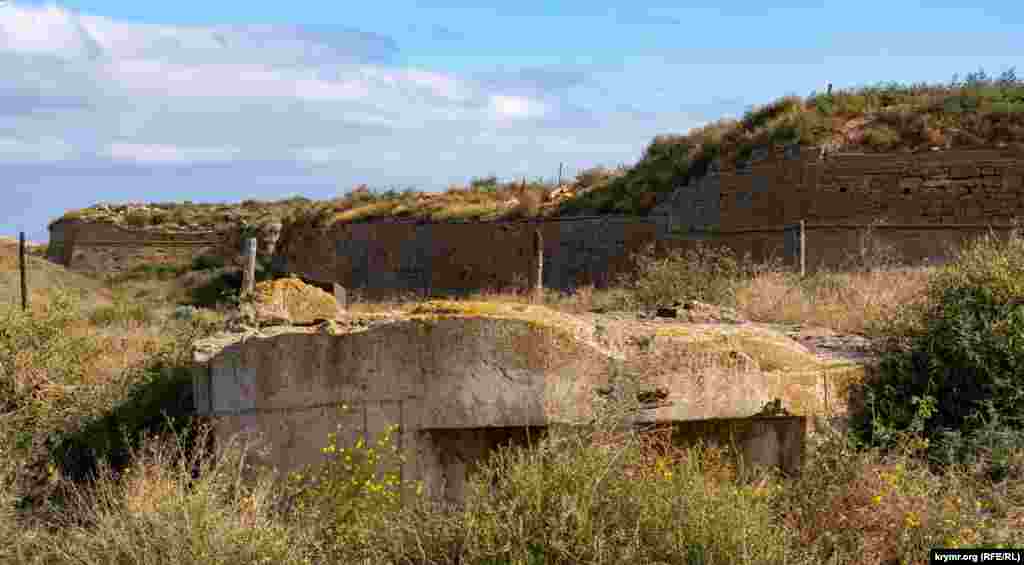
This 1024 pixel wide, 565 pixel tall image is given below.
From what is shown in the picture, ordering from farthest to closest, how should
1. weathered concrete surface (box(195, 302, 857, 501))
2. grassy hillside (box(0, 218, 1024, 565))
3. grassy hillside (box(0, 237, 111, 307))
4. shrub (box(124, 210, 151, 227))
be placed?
shrub (box(124, 210, 151, 227))
grassy hillside (box(0, 237, 111, 307))
weathered concrete surface (box(195, 302, 857, 501))
grassy hillside (box(0, 218, 1024, 565))

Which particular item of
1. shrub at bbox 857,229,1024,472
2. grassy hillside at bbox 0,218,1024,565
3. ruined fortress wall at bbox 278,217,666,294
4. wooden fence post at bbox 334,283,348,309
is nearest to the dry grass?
shrub at bbox 857,229,1024,472

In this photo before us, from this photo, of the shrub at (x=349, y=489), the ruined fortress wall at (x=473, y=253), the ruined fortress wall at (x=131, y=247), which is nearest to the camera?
the shrub at (x=349, y=489)

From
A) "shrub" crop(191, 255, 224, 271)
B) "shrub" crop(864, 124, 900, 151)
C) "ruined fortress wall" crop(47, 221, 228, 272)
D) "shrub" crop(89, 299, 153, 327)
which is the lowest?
"shrub" crop(89, 299, 153, 327)

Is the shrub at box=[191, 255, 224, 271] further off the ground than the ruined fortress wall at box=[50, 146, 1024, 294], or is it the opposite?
the ruined fortress wall at box=[50, 146, 1024, 294]

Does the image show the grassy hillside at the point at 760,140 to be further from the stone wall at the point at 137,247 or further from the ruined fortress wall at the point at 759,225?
the stone wall at the point at 137,247

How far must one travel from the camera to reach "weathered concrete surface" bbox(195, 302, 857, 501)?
595 cm

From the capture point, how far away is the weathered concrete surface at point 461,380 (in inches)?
234

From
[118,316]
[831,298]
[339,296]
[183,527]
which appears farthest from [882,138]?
[183,527]

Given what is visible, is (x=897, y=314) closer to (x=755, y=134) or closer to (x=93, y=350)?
(x=93, y=350)

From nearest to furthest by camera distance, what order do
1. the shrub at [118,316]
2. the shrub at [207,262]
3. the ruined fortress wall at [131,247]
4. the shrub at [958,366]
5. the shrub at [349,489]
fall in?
the shrub at [349,489]
the shrub at [958,366]
the shrub at [118,316]
the shrub at [207,262]
the ruined fortress wall at [131,247]

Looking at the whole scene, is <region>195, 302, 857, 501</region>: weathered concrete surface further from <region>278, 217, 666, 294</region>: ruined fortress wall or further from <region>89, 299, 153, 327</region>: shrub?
<region>278, 217, 666, 294</region>: ruined fortress wall

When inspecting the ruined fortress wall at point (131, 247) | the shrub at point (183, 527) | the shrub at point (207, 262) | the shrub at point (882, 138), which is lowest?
the shrub at point (183, 527)

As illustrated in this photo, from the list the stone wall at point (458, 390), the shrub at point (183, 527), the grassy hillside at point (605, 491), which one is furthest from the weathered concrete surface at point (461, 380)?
the shrub at point (183, 527)

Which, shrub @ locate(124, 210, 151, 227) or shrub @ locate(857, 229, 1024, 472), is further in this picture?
shrub @ locate(124, 210, 151, 227)
